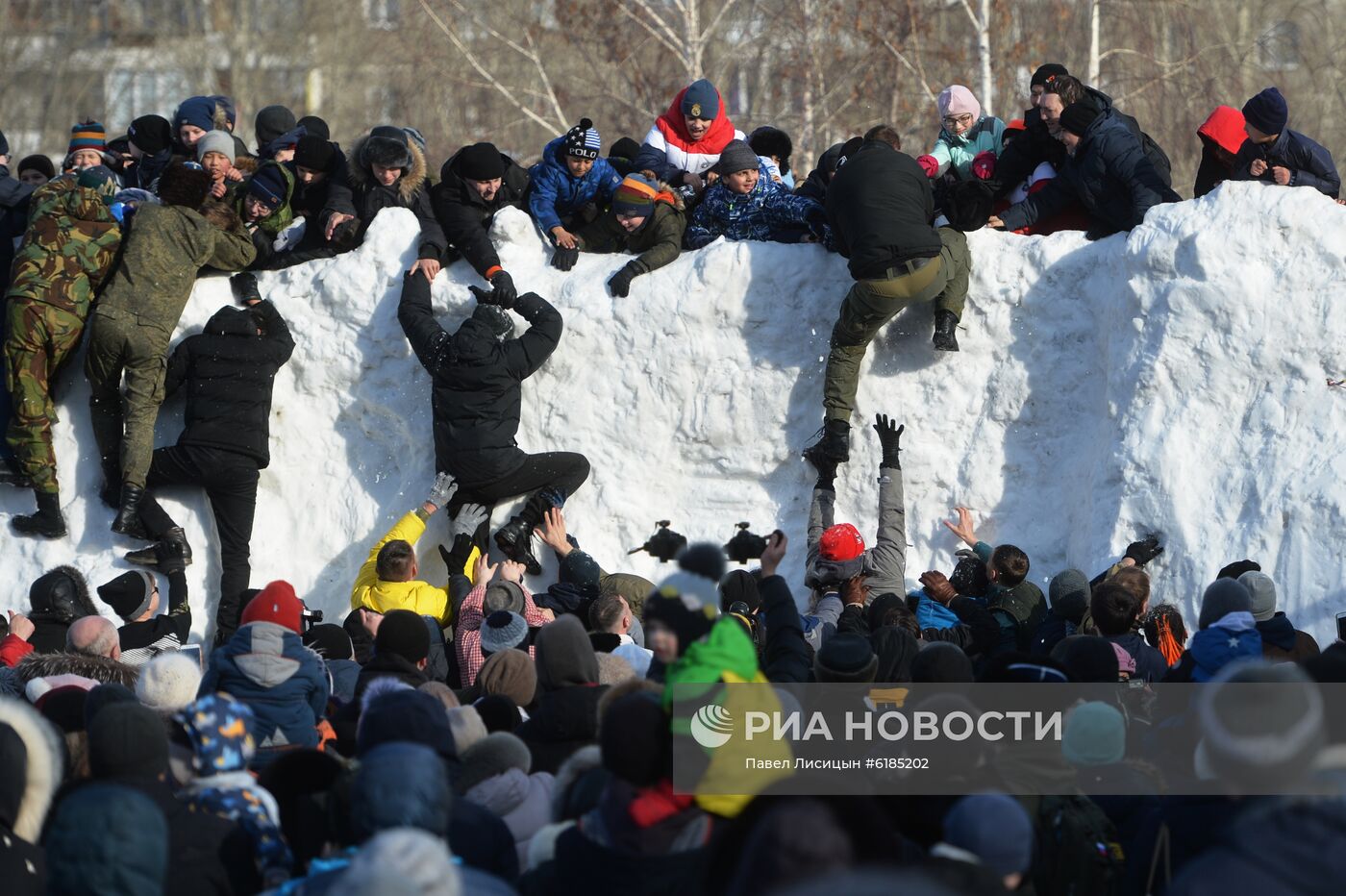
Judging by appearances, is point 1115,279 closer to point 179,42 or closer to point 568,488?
point 568,488

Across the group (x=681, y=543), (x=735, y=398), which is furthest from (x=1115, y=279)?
(x=681, y=543)

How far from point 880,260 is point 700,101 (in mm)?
1867

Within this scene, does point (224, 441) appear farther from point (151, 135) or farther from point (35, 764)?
point (35, 764)

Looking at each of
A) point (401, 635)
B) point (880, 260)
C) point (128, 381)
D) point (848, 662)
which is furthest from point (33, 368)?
point (848, 662)

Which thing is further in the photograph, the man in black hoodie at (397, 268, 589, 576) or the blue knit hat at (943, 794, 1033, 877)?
the man in black hoodie at (397, 268, 589, 576)

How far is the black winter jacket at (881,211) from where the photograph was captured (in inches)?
320

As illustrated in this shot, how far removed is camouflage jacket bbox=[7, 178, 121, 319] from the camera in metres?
8.98

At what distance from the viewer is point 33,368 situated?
902cm

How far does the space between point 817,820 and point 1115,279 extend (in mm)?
5772

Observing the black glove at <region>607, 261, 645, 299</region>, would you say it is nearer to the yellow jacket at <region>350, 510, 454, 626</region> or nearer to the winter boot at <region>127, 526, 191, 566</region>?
the yellow jacket at <region>350, 510, 454, 626</region>

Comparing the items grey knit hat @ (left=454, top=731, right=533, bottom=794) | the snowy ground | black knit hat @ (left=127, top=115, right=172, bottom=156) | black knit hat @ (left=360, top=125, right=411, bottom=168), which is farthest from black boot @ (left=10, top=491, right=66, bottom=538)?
grey knit hat @ (left=454, top=731, right=533, bottom=794)

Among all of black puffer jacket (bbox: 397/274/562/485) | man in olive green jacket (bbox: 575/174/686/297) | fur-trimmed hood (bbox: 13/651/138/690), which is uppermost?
man in olive green jacket (bbox: 575/174/686/297)

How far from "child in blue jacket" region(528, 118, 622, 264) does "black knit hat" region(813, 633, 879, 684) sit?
4485mm

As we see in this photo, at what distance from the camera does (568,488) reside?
902 centimetres
